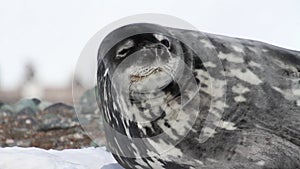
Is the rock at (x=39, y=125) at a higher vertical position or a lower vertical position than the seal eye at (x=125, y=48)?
lower

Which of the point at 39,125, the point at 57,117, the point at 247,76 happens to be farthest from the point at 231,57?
the point at 57,117

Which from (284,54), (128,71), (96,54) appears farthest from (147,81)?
(284,54)

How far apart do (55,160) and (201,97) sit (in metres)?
0.52

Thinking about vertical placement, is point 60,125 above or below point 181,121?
below

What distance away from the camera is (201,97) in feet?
2.30

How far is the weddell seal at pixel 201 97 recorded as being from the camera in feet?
2.29

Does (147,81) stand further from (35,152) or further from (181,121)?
(35,152)

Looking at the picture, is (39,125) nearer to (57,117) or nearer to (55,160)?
(57,117)

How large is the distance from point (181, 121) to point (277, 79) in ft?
0.56

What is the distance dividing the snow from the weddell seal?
1.03 ft

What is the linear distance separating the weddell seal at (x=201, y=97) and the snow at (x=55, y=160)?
0.31 m

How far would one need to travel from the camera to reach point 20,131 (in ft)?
14.4

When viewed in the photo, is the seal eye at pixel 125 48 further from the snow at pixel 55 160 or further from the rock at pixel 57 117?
the rock at pixel 57 117

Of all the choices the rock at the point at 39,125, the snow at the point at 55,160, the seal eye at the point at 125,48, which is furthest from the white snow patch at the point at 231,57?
the rock at the point at 39,125
